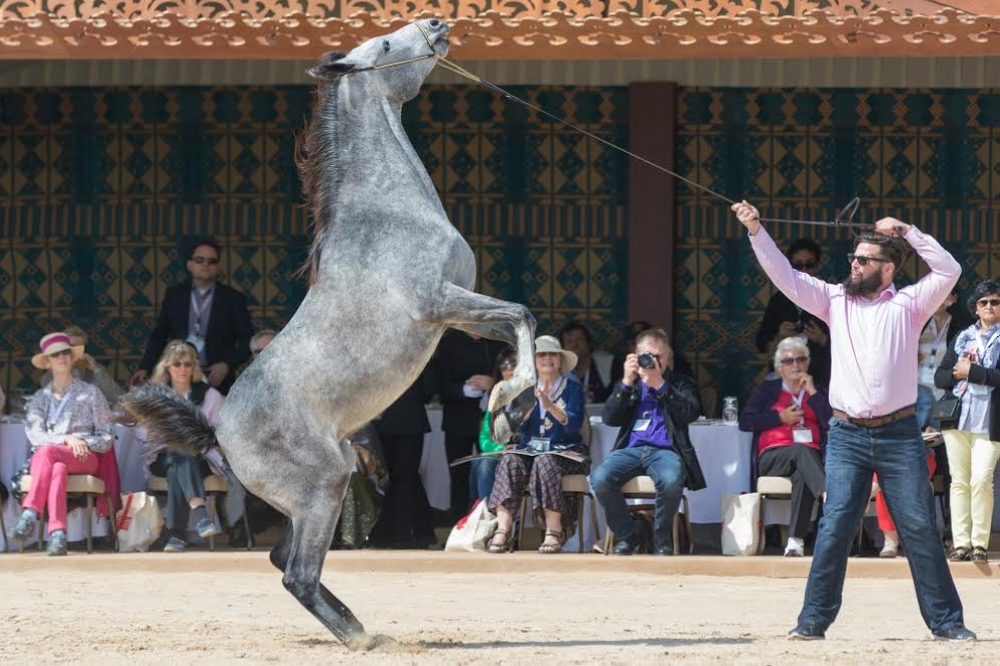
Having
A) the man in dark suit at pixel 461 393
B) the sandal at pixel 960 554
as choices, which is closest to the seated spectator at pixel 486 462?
the man in dark suit at pixel 461 393

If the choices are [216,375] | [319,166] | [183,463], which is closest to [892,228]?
[319,166]

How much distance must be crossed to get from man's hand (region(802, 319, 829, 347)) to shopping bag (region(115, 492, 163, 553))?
453 centimetres

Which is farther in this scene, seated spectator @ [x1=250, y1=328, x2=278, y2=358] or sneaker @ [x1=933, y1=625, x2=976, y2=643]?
seated spectator @ [x1=250, y1=328, x2=278, y2=358]

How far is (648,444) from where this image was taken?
11516mm

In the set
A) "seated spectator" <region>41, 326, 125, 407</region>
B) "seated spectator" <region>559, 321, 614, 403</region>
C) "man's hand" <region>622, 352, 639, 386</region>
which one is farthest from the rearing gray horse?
"seated spectator" <region>559, 321, 614, 403</region>

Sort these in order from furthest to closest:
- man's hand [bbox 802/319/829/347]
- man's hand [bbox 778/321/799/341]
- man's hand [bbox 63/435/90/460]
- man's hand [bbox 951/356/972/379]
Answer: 1. man's hand [bbox 778/321/799/341]
2. man's hand [bbox 802/319/829/347]
3. man's hand [bbox 63/435/90/460]
4. man's hand [bbox 951/356/972/379]

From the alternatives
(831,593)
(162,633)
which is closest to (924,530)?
(831,593)

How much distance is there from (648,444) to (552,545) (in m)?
0.87

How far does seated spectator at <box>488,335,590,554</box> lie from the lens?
37.8 ft

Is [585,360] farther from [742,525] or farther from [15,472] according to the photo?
[15,472]

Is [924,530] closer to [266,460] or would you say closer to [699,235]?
[266,460]

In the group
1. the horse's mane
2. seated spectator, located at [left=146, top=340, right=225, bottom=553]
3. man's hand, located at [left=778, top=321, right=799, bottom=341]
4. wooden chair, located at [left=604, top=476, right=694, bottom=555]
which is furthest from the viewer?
man's hand, located at [left=778, top=321, right=799, bottom=341]

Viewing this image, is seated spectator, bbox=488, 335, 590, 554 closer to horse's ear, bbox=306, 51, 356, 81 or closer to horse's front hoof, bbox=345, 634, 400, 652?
horse's ear, bbox=306, 51, 356, 81

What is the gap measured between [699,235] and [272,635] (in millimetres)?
7033
